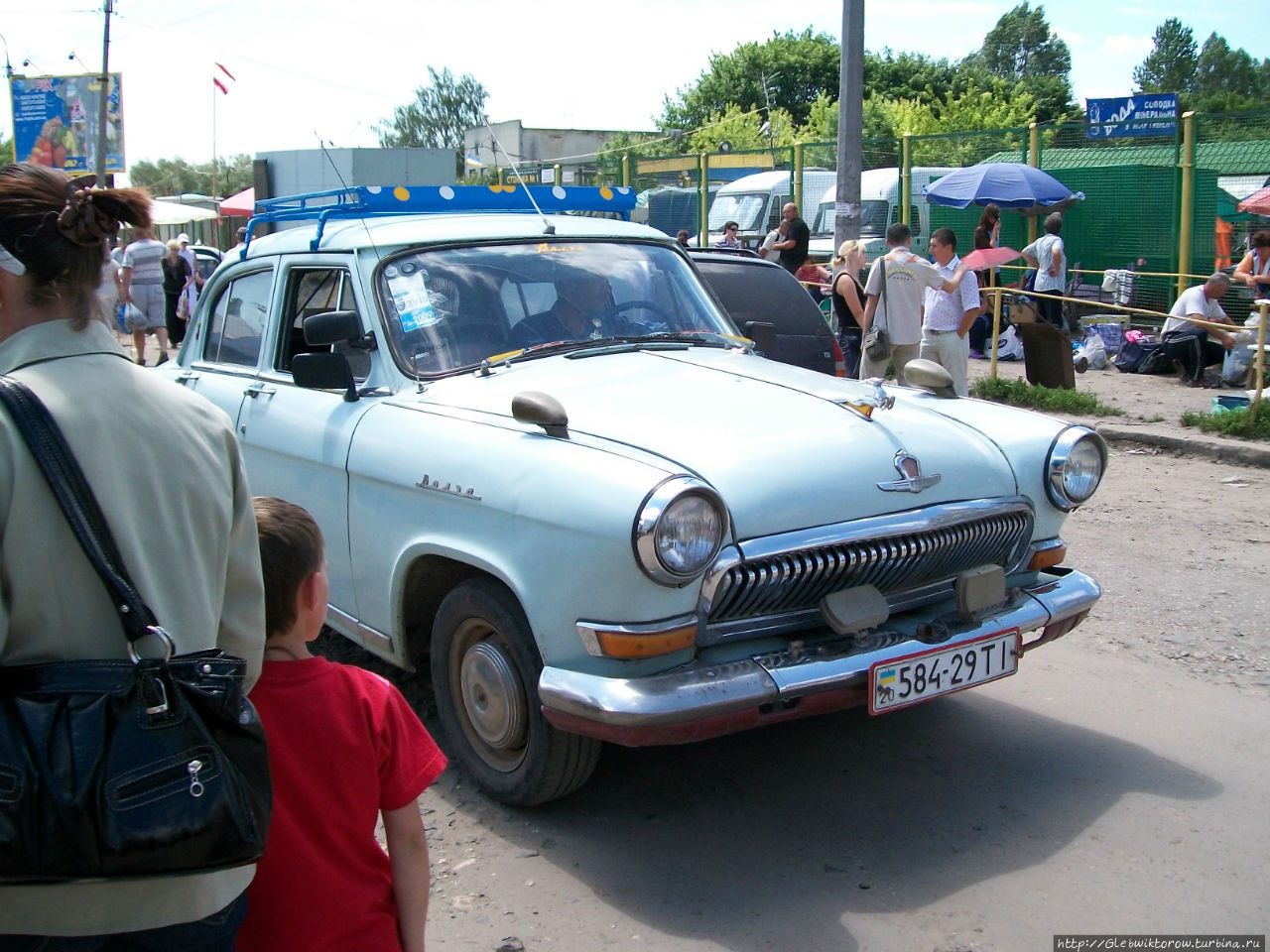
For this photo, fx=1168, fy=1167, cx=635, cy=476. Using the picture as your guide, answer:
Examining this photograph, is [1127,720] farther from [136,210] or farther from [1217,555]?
[136,210]

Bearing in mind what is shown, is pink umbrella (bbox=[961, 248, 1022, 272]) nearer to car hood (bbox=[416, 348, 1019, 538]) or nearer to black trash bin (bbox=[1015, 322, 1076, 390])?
black trash bin (bbox=[1015, 322, 1076, 390])

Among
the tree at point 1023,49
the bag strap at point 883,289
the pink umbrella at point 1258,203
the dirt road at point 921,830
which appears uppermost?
the tree at point 1023,49

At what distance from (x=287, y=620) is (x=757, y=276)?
Answer: 6.21m

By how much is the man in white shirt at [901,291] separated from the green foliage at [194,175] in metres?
57.9

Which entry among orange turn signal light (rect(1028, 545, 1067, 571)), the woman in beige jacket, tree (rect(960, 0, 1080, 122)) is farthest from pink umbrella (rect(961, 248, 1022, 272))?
tree (rect(960, 0, 1080, 122))

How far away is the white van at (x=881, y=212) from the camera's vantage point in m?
17.4

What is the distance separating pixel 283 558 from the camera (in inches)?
80.0

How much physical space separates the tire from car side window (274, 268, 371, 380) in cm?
121

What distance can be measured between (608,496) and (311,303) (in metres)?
2.19

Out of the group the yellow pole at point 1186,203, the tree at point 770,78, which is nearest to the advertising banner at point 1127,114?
the yellow pole at point 1186,203

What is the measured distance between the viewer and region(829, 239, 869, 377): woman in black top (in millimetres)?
9656

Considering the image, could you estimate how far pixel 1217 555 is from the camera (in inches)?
245

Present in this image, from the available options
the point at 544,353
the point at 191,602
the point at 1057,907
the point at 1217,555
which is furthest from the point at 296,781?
the point at 1217,555

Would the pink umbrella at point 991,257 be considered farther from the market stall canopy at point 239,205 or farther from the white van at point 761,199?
the market stall canopy at point 239,205
